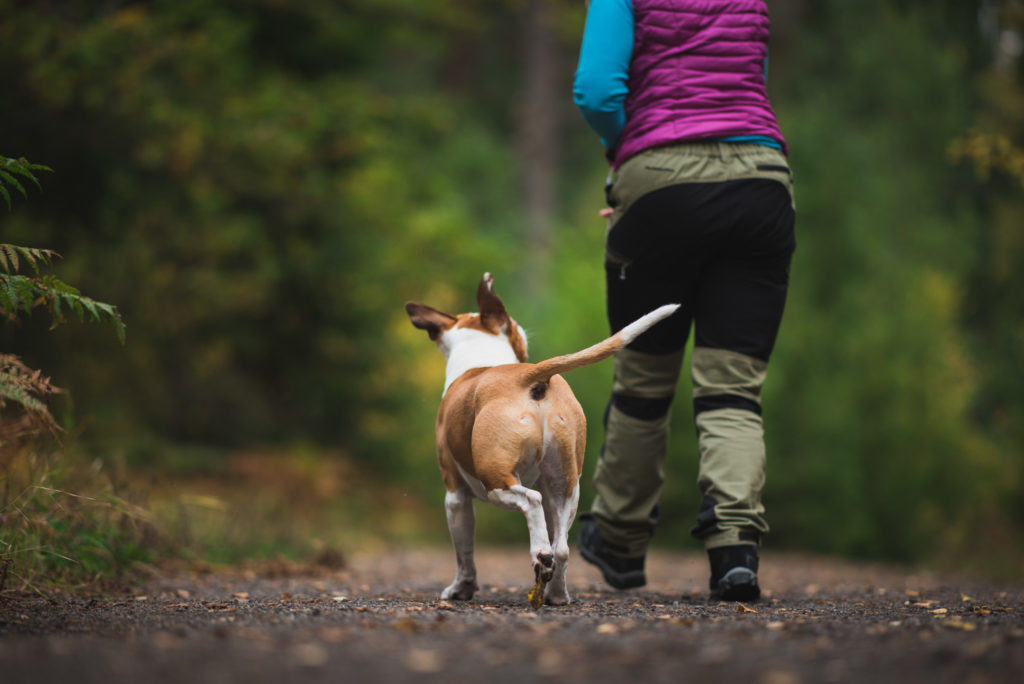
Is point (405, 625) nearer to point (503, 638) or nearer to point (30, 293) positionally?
point (503, 638)

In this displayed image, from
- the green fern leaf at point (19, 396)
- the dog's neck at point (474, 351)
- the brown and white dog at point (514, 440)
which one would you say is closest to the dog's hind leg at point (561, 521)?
the brown and white dog at point (514, 440)

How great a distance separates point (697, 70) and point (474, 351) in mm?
1422

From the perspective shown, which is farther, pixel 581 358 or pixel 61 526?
pixel 61 526

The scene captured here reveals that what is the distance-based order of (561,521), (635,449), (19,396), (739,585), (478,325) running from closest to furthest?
(19,396)
(561,521)
(739,585)
(478,325)
(635,449)

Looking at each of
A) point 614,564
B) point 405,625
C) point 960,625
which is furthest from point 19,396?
point 960,625

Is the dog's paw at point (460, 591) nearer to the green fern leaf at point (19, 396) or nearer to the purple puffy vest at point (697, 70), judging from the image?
the green fern leaf at point (19, 396)

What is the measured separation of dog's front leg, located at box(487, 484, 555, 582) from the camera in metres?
2.98

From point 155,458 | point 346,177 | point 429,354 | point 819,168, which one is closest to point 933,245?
point 819,168

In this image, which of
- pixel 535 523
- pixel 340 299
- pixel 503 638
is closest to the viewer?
pixel 503 638

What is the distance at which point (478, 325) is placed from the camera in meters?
3.70

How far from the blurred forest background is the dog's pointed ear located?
7.95 ft

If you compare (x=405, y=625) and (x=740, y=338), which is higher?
(x=740, y=338)

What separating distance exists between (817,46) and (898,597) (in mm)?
13329

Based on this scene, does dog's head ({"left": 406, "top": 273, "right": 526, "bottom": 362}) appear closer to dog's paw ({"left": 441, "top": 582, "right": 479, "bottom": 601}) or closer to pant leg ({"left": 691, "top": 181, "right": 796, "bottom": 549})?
pant leg ({"left": 691, "top": 181, "right": 796, "bottom": 549})
